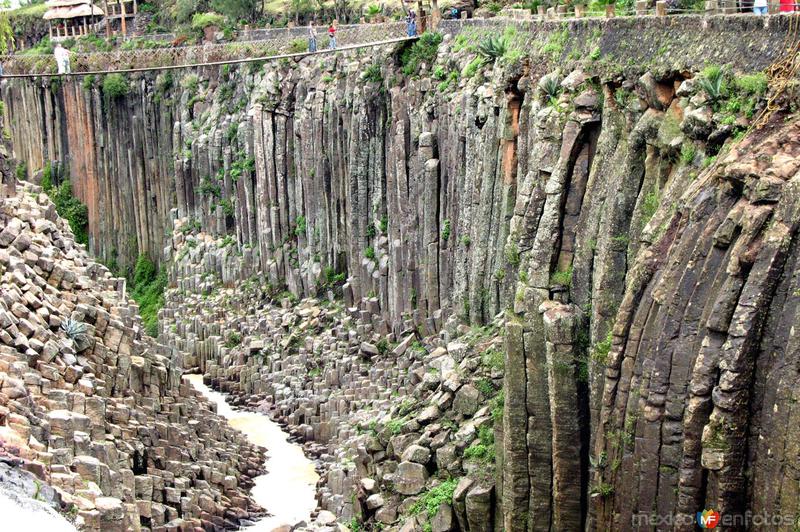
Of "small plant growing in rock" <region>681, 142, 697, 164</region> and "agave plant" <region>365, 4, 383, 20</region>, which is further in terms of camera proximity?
"agave plant" <region>365, 4, 383, 20</region>

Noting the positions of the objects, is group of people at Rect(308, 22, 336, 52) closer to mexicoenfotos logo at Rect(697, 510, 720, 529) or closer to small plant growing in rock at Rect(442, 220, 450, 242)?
small plant growing in rock at Rect(442, 220, 450, 242)

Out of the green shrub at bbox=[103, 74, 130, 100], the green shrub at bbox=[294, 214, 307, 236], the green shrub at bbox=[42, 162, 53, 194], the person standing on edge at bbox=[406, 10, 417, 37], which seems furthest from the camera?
the green shrub at bbox=[42, 162, 53, 194]

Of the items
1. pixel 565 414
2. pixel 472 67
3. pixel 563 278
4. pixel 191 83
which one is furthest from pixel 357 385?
pixel 191 83

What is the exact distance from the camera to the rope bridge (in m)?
61.4

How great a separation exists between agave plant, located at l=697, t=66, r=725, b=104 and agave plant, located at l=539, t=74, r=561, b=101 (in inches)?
319

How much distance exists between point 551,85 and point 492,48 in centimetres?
985

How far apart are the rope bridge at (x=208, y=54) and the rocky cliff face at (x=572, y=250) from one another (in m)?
1.14

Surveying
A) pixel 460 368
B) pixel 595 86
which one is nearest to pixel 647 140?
pixel 595 86

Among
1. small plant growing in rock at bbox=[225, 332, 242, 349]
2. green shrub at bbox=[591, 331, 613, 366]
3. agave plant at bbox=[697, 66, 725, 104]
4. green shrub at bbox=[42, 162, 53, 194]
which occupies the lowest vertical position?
small plant growing in rock at bbox=[225, 332, 242, 349]

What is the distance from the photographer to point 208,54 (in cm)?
7481

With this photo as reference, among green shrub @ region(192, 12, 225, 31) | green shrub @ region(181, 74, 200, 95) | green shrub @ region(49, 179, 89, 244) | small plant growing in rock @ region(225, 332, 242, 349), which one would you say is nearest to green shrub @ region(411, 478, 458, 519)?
small plant growing in rock @ region(225, 332, 242, 349)

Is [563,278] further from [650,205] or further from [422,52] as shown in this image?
[422,52]

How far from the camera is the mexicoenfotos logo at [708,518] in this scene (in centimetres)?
2570

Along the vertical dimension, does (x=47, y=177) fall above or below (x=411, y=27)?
below
